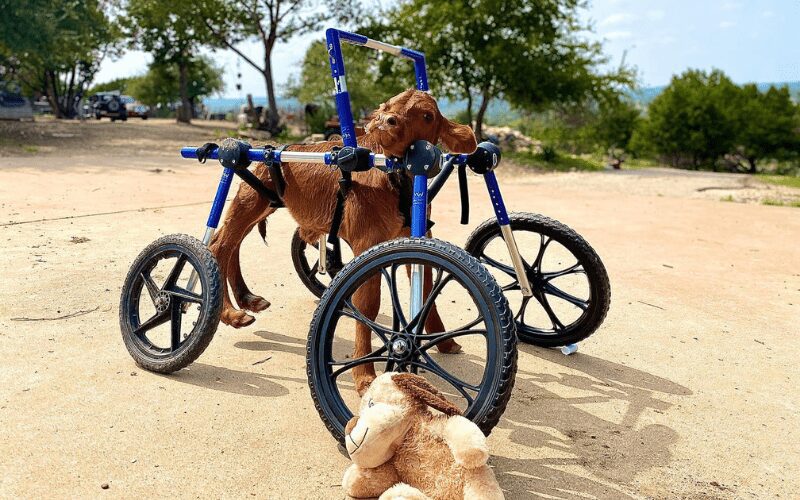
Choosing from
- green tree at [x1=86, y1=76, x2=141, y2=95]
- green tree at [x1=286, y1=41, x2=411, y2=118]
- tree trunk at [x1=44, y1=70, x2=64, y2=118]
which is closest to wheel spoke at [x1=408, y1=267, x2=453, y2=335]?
green tree at [x1=286, y1=41, x2=411, y2=118]

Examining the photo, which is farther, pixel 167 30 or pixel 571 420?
pixel 167 30

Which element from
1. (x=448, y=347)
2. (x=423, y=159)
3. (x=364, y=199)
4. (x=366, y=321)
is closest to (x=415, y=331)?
(x=366, y=321)

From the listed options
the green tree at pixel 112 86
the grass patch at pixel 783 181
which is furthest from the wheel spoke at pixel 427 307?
the green tree at pixel 112 86

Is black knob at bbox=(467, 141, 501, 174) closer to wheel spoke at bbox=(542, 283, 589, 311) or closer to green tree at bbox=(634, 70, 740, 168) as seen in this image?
wheel spoke at bbox=(542, 283, 589, 311)

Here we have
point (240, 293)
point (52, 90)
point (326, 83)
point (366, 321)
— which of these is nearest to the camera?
point (366, 321)

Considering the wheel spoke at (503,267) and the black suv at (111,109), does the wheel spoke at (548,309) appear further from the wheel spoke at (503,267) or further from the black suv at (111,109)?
the black suv at (111,109)

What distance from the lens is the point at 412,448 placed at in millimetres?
2461

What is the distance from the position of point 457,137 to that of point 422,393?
146 cm

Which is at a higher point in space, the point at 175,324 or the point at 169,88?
the point at 169,88

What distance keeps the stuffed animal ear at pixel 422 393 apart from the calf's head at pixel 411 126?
3.97ft

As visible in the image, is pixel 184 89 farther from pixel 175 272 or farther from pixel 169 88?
pixel 175 272

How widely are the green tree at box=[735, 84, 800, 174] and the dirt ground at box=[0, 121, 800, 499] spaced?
20.8 meters

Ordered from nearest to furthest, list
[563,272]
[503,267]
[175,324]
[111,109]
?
1. [175,324]
2. [563,272]
3. [503,267]
4. [111,109]

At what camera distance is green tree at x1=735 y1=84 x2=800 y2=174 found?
25.9 metres
